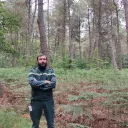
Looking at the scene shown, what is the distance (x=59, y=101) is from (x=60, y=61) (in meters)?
14.0

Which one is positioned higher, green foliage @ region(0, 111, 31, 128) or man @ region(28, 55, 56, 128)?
man @ region(28, 55, 56, 128)

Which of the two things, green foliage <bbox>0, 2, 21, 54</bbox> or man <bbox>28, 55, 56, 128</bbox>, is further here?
green foliage <bbox>0, 2, 21, 54</bbox>

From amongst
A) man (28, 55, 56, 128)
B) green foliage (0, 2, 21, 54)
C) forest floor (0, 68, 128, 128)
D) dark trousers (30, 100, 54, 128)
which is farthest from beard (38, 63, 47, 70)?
green foliage (0, 2, 21, 54)

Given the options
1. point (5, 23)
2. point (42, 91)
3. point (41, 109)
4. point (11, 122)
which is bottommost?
point (11, 122)

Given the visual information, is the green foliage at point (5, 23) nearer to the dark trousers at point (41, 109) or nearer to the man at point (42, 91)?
the man at point (42, 91)

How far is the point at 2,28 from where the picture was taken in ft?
65.1

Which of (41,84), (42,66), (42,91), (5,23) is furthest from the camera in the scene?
(5,23)

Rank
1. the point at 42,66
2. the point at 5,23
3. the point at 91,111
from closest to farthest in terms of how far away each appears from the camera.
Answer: the point at 42,66, the point at 91,111, the point at 5,23

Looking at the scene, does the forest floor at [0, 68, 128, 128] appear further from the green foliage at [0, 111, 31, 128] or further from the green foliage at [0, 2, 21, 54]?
the green foliage at [0, 2, 21, 54]

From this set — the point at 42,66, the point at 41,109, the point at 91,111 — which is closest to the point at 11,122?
the point at 41,109

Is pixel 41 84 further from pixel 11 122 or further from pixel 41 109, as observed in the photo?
pixel 11 122

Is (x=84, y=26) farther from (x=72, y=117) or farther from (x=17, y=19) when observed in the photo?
(x=72, y=117)

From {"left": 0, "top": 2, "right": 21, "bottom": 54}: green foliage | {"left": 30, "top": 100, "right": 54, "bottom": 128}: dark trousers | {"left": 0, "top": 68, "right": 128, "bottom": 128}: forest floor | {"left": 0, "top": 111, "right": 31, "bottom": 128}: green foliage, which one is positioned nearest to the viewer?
{"left": 30, "top": 100, "right": 54, "bottom": 128}: dark trousers

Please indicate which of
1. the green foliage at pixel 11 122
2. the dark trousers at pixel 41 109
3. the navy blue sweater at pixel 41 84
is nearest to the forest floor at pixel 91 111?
the green foliage at pixel 11 122
